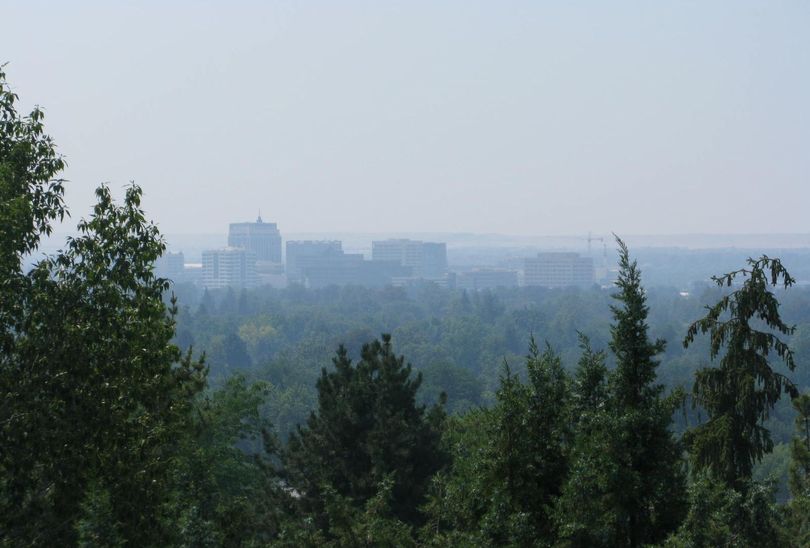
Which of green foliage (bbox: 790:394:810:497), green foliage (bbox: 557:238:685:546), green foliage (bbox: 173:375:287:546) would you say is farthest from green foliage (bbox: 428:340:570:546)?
green foliage (bbox: 790:394:810:497)

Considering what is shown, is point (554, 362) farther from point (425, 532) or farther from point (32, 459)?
Answer: point (32, 459)

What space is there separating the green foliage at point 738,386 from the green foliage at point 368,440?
9.93 m

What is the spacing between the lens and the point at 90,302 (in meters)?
14.6

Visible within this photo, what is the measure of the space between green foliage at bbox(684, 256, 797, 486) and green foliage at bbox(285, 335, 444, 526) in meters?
9.93

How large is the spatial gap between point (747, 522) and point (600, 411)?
3.68 m

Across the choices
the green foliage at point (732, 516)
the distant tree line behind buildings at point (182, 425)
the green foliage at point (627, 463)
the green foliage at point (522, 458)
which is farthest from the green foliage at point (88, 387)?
the green foliage at point (732, 516)

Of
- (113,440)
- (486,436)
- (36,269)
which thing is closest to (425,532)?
(486,436)

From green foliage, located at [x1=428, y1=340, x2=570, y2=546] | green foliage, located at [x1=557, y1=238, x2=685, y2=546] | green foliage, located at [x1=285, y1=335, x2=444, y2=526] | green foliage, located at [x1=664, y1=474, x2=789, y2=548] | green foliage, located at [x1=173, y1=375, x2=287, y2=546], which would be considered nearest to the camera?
green foliage, located at [x1=557, y1=238, x2=685, y2=546]

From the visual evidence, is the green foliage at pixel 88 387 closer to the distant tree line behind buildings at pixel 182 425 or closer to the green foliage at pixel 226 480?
the distant tree line behind buildings at pixel 182 425

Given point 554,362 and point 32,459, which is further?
point 554,362

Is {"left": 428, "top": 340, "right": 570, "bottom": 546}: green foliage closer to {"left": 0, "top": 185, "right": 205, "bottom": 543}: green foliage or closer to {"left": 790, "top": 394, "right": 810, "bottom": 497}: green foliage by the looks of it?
{"left": 0, "top": 185, "right": 205, "bottom": 543}: green foliage

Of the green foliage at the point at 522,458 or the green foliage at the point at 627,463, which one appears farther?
the green foliage at the point at 522,458

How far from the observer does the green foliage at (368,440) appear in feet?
90.1

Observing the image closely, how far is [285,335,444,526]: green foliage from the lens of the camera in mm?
27469
